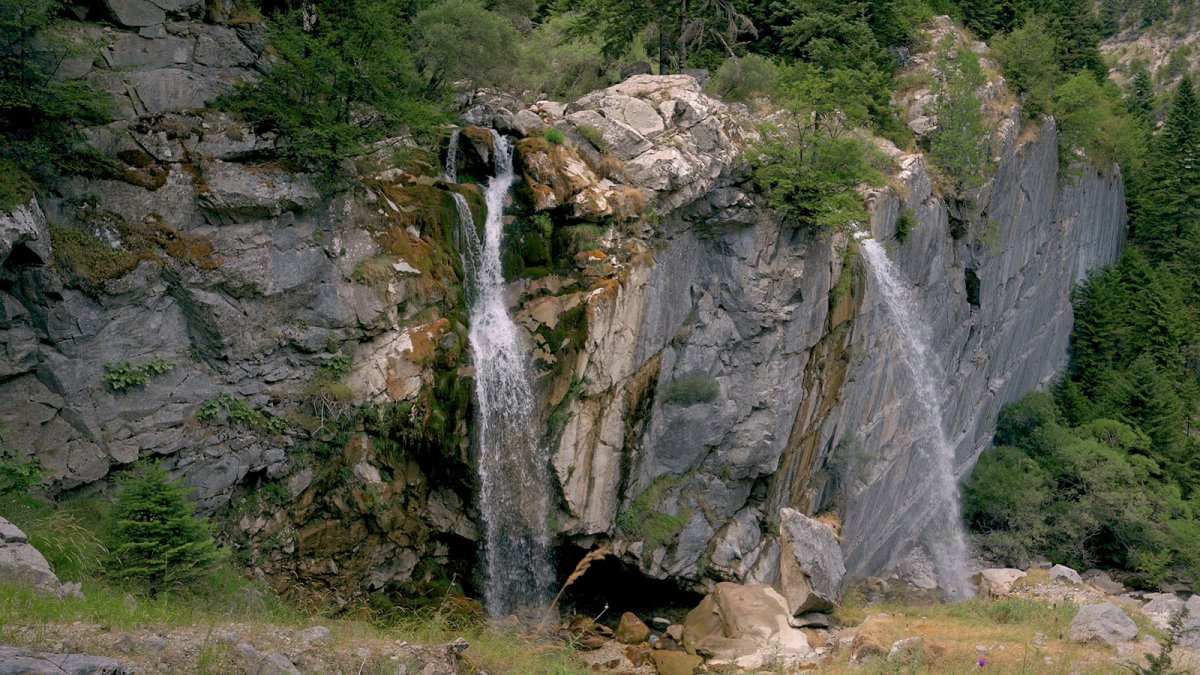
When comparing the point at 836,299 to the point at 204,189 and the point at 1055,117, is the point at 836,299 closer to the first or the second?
the point at 204,189

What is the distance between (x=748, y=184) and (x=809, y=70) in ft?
10.7

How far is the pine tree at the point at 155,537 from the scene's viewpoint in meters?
9.53

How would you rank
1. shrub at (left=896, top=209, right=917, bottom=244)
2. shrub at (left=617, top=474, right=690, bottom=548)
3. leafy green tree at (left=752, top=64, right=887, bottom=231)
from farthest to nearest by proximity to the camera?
shrub at (left=896, top=209, right=917, bottom=244) < leafy green tree at (left=752, top=64, right=887, bottom=231) < shrub at (left=617, top=474, right=690, bottom=548)

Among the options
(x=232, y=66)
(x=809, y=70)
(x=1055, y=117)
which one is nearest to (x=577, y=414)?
(x=232, y=66)

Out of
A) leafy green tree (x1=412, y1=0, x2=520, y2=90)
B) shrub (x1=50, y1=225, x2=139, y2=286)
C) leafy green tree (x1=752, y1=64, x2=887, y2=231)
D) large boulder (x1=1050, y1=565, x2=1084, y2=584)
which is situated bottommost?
large boulder (x1=1050, y1=565, x2=1084, y2=584)

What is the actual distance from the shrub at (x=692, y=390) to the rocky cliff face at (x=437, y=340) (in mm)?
59

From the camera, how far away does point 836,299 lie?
19.5 meters

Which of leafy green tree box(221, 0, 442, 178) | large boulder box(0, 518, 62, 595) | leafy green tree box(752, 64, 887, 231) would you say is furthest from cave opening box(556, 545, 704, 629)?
large boulder box(0, 518, 62, 595)

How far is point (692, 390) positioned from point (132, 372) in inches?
387

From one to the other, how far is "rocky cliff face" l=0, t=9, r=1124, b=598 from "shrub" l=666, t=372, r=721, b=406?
0.19ft

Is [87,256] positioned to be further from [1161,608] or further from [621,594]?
[1161,608]

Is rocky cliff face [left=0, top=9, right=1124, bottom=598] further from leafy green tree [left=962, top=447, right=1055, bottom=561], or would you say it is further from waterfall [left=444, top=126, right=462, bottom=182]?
leafy green tree [left=962, top=447, right=1055, bottom=561]

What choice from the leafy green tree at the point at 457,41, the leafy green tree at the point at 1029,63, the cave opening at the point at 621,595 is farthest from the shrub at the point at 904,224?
the leafy green tree at the point at 1029,63

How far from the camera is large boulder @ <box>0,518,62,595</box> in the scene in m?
7.93
